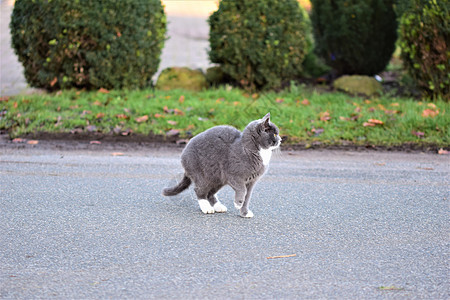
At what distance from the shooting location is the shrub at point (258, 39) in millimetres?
9938

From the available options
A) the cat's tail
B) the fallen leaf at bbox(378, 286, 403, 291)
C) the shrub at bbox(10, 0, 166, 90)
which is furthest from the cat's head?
the shrub at bbox(10, 0, 166, 90)

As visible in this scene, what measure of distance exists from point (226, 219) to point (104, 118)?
14.2ft

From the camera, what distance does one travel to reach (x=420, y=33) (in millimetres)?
A: 9234

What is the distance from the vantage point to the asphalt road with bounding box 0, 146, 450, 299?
3393 mm

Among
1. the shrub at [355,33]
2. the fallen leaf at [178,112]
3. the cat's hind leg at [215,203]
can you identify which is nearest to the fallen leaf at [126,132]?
the fallen leaf at [178,112]

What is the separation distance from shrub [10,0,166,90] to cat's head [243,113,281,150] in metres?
5.80

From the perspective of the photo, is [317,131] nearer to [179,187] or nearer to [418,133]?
[418,133]

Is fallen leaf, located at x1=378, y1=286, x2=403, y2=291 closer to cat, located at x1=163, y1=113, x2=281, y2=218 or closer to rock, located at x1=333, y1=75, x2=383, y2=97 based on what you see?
cat, located at x1=163, y1=113, x2=281, y2=218

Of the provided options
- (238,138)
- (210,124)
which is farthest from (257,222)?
(210,124)

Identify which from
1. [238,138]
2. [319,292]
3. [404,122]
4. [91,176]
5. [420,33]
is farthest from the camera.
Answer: [420,33]

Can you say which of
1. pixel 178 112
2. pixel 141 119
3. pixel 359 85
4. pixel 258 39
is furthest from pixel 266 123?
pixel 359 85

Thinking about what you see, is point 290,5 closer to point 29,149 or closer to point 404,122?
point 404,122

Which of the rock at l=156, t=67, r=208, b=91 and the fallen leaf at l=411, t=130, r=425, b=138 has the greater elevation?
the rock at l=156, t=67, r=208, b=91

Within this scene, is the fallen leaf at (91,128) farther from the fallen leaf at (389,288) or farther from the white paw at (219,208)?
the fallen leaf at (389,288)
